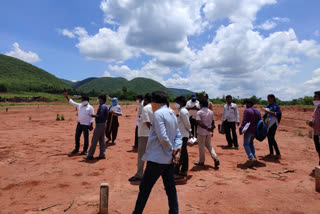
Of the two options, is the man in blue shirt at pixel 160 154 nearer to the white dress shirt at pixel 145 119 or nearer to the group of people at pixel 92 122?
the white dress shirt at pixel 145 119

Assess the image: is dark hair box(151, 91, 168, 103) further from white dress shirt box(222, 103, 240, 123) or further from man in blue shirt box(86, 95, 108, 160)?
white dress shirt box(222, 103, 240, 123)

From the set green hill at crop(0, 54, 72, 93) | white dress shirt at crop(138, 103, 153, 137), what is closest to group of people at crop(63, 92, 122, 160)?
white dress shirt at crop(138, 103, 153, 137)

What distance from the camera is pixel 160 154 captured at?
2660 millimetres

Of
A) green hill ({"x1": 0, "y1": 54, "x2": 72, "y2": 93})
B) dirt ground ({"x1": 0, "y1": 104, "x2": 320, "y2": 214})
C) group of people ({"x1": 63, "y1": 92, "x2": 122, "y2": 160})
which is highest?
green hill ({"x1": 0, "y1": 54, "x2": 72, "y2": 93})

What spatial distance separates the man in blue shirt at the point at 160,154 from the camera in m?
2.64

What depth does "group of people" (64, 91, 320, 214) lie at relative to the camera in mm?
2676

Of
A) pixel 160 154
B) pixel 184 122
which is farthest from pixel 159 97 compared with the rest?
pixel 184 122

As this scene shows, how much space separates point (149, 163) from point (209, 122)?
9.08 feet

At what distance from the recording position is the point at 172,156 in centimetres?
276

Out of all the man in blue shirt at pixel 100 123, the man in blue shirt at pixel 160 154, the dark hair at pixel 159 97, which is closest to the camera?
the man in blue shirt at pixel 160 154

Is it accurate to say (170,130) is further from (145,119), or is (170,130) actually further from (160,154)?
(145,119)

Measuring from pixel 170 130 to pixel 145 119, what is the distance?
1.62m

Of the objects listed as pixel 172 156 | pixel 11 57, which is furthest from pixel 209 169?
pixel 11 57

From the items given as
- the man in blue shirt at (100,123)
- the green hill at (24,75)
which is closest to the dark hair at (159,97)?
the man in blue shirt at (100,123)
